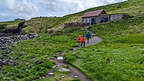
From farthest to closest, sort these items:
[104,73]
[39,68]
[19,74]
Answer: [39,68], [19,74], [104,73]

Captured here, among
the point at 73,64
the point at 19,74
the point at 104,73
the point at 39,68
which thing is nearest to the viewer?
the point at 104,73

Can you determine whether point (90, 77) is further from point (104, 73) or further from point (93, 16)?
point (93, 16)

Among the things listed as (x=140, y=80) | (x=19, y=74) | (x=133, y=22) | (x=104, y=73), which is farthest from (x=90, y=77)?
(x=133, y=22)

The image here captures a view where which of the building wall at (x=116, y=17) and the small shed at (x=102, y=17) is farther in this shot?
the small shed at (x=102, y=17)

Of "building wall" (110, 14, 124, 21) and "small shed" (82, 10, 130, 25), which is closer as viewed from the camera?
"building wall" (110, 14, 124, 21)

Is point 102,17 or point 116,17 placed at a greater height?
point 102,17

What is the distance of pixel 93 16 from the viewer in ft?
219

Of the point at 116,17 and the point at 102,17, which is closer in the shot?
the point at 116,17

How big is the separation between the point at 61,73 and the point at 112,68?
14.9ft

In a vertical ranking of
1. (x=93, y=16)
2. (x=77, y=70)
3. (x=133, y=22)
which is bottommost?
(x=77, y=70)

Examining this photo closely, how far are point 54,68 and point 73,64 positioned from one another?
2.21m

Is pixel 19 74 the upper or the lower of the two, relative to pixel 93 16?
lower

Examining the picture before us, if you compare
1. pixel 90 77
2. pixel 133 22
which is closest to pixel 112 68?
pixel 90 77

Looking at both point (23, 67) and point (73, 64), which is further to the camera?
point (73, 64)
